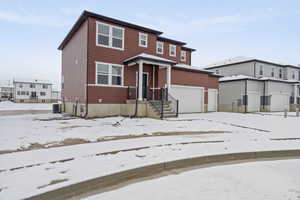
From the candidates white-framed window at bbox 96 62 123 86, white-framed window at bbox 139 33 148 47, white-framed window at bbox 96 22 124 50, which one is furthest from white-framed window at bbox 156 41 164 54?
white-framed window at bbox 96 62 123 86

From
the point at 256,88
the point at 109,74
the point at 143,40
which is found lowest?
the point at 256,88

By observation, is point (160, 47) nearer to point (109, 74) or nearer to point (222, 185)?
point (109, 74)

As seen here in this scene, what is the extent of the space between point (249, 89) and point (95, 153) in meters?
21.4

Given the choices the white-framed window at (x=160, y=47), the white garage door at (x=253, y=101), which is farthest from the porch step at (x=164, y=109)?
the white garage door at (x=253, y=101)

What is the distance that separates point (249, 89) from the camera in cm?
2055

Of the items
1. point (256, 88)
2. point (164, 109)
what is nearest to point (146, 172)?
point (164, 109)

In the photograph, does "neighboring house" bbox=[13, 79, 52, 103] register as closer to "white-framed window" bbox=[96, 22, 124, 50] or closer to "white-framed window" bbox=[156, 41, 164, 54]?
"white-framed window" bbox=[156, 41, 164, 54]

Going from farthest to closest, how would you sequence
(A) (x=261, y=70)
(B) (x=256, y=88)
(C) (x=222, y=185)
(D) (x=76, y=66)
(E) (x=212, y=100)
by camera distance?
(A) (x=261, y=70)
(B) (x=256, y=88)
(E) (x=212, y=100)
(D) (x=76, y=66)
(C) (x=222, y=185)

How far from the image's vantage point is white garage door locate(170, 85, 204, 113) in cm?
1552

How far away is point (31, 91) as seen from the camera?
49812 mm

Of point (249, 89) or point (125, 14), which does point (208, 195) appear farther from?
point (249, 89)

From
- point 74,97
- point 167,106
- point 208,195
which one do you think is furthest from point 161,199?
point 74,97

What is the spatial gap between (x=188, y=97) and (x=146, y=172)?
531 inches

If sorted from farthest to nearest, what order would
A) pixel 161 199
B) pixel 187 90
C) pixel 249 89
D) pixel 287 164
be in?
pixel 249 89 → pixel 187 90 → pixel 287 164 → pixel 161 199
